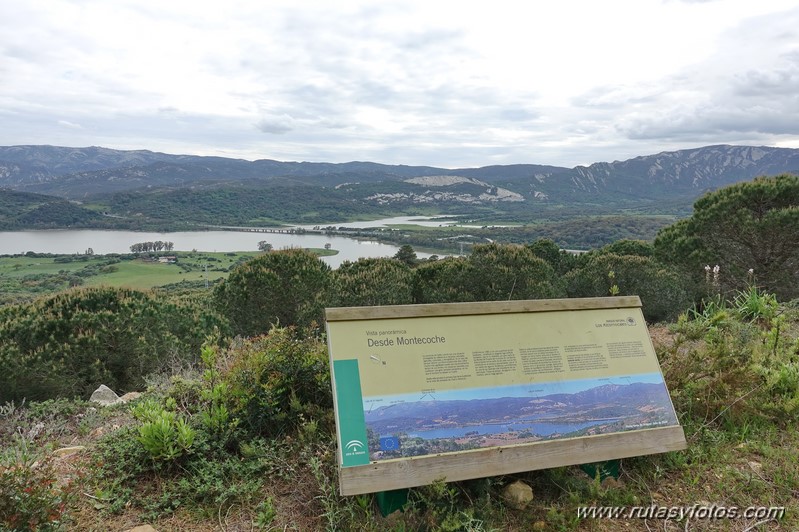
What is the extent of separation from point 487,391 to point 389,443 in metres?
0.70

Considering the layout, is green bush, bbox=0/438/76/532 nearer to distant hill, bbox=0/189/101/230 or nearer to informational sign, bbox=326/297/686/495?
informational sign, bbox=326/297/686/495

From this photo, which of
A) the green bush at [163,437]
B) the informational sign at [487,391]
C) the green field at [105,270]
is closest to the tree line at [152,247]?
the green field at [105,270]

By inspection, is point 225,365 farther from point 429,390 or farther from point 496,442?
point 496,442

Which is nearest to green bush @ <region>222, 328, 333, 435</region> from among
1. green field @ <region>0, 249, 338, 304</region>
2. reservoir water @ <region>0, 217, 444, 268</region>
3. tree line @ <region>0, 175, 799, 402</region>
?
tree line @ <region>0, 175, 799, 402</region>

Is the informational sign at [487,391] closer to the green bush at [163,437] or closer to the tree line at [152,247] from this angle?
the green bush at [163,437]

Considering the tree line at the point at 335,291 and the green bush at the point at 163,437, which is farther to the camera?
the tree line at the point at 335,291

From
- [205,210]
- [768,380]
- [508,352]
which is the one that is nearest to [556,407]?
[508,352]

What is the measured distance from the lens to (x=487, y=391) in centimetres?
294

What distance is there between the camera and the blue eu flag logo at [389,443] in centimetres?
264

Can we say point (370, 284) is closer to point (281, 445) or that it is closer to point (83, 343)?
point (83, 343)

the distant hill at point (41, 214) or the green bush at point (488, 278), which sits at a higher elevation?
the distant hill at point (41, 214)

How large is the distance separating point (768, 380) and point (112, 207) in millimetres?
154645

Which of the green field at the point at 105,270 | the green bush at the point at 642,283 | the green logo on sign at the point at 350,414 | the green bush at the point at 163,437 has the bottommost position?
the green field at the point at 105,270

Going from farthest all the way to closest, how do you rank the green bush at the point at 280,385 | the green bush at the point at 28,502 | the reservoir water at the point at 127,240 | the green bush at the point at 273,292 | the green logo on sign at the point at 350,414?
the reservoir water at the point at 127,240 < the green bush at the point at 273,292 < the green bush at the point at 280,385 < the green logo on sign at the point at 350,414 < the green bush at the point at 28,502
